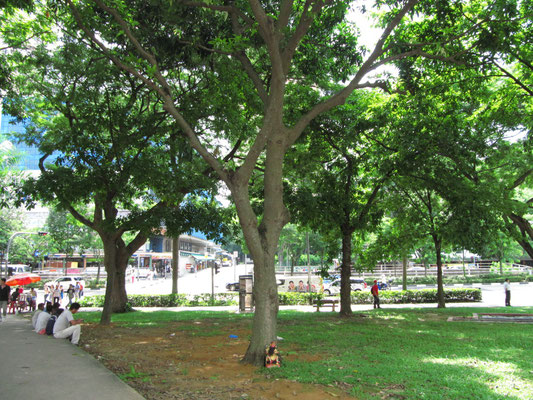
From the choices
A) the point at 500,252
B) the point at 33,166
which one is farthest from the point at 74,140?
the point at 33,166

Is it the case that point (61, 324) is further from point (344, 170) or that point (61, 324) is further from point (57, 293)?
point (57, 293)

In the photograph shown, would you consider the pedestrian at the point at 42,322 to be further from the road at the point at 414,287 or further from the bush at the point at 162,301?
the road at the point at 414,287

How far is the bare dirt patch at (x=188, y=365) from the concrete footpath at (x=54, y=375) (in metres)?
0.40

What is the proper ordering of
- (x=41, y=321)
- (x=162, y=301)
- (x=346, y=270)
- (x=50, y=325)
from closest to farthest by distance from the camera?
(x=50, y=325)
(x=41, y=321)
(x=346, y=270)
(x=162, y=301)

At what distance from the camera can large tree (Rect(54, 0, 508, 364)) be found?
7656 mm

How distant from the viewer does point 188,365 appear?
24.5ft

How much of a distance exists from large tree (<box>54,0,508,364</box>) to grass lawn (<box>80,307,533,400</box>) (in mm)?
1463

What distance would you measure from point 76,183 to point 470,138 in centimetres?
1273

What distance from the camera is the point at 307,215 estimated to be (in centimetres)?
1395

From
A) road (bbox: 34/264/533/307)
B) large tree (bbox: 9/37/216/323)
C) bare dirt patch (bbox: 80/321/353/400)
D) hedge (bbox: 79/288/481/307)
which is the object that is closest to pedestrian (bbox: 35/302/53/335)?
bare dirt patch (bbox: 80/321/353/400)

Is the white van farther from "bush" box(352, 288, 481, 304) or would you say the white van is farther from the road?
"bush" box(352, 288, 481, 304)

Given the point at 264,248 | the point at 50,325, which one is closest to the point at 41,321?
the point at 50,325

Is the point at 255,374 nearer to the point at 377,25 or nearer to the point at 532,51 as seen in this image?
the point at 377,25

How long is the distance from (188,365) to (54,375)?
221 cm
